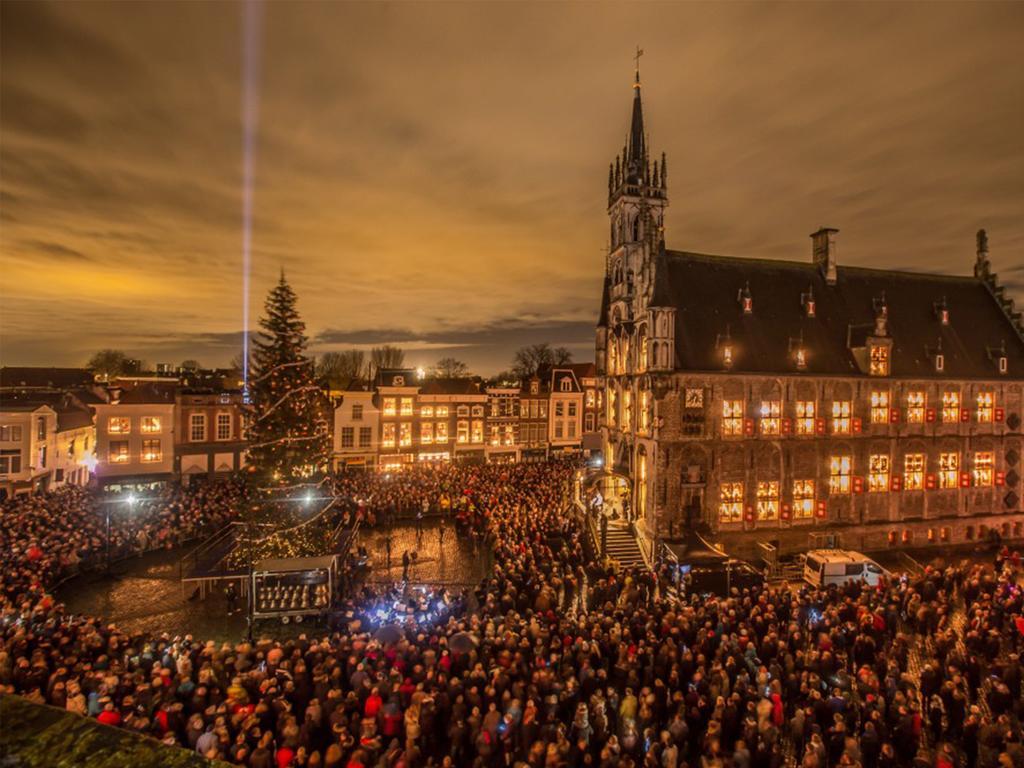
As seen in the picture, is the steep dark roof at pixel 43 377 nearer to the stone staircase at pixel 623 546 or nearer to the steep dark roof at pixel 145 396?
the steep dark roof at pixel 145 396

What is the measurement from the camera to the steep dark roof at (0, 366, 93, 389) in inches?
3056

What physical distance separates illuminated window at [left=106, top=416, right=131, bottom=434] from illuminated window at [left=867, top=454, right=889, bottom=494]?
54543 millimetres

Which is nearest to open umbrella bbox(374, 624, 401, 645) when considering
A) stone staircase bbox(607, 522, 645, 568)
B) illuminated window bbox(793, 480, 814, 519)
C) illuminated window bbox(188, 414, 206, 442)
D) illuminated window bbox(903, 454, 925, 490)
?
stone staircase bbox(607, 522, 645, 568)

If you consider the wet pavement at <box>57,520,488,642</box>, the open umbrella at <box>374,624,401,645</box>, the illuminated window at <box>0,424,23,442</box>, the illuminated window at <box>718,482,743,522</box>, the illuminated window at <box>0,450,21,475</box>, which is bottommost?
the wet pavement at <box>57,520,488,642</box>

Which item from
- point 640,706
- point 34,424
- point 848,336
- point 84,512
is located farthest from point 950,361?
point 34,424

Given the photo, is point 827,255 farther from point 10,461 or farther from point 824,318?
point 10,461

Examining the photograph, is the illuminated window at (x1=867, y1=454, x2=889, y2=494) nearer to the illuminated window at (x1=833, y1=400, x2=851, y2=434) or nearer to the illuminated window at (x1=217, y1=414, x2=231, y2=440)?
the illuminated window at (x1=833, y1=400, x2=851, y2=434)

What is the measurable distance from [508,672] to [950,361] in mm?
33935

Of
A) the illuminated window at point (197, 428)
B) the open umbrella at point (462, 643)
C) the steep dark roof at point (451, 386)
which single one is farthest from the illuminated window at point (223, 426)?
the open umbrella at point (462, 643)

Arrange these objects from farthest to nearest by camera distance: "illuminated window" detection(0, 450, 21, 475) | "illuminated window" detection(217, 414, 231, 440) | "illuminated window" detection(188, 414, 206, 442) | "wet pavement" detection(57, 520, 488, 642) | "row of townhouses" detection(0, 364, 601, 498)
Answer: "illuminated window" detection(217, 414, 231, 440) < "illuminated window" detection(188, 414, 206, 442) < "row of townhouses" detection(0, 364, 601, 498) < "illuminated window" detection(0, 450, 21, 475) < "wet pavement" detection(57, 520, 488, 642)

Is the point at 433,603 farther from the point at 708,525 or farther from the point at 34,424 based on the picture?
the point at 34,424

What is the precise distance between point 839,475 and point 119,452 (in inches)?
2099

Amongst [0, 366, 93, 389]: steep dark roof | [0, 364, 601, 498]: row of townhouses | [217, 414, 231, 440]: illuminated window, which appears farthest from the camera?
[0, 366, 93, 389]: steep dark roof

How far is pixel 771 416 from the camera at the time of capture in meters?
30.5
